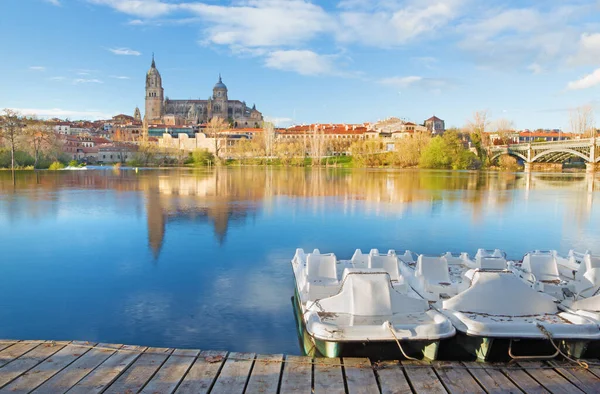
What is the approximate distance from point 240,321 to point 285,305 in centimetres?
97

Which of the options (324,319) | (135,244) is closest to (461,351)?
(324,319)

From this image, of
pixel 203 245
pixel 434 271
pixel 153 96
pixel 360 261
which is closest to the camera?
pixel 434 271

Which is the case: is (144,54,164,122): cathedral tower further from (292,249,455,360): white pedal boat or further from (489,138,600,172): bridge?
(292,249,455,360): white pedal boat

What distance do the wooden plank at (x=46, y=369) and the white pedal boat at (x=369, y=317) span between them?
2.31m

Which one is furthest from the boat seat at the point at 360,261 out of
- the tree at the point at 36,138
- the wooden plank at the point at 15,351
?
the tree at the point at 36,138

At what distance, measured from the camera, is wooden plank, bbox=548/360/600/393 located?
4.10 m

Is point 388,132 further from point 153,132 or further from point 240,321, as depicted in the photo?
point 240,321

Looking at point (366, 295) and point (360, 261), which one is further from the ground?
point (366, 295)

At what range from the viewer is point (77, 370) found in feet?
13.9

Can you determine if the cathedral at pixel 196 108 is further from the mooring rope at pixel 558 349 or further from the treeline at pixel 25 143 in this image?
the mooring rope at pixel 558 349

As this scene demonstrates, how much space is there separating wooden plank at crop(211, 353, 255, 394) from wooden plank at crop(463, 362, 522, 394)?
2.06 meters

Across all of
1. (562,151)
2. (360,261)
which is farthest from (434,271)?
(562,151)

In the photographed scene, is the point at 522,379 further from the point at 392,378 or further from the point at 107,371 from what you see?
the point at 107,371

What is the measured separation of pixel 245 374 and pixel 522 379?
8.05 feet
